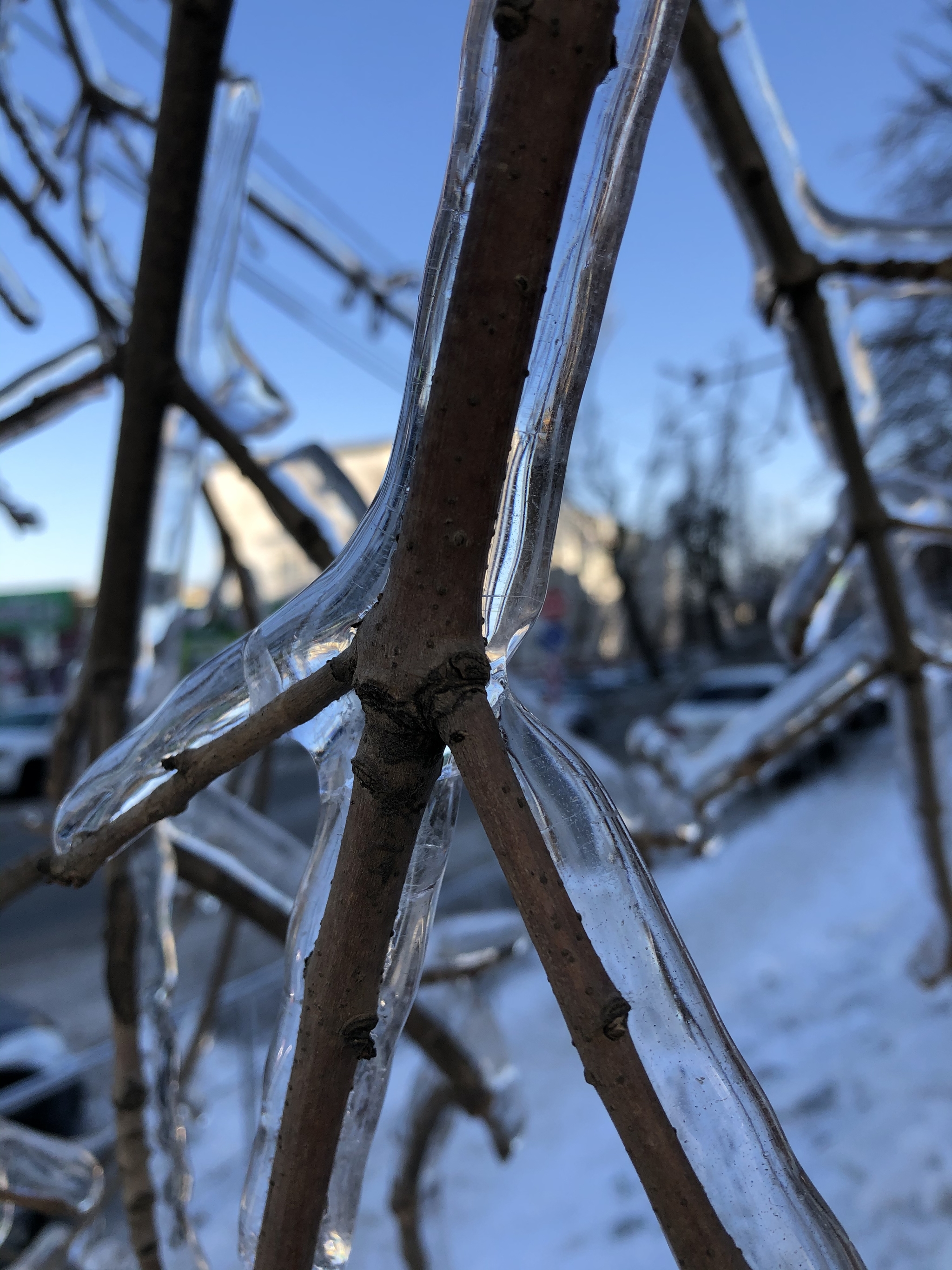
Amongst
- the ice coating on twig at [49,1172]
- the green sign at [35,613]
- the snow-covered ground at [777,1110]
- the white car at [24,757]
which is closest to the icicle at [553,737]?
the ice coating on twig at [49,1172]

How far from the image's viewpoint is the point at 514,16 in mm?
509

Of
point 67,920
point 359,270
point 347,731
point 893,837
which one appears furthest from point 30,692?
point 347,731

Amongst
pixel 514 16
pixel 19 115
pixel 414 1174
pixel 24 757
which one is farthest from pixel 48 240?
pixel 24 757

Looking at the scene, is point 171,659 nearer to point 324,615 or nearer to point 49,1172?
point 49,1172

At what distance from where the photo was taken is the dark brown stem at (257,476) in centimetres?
120

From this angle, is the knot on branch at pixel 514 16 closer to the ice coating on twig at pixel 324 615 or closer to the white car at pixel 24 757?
the ice coating on twig at pixel 324 615

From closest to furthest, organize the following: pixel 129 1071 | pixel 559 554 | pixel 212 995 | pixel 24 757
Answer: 1. pixel 129 1071
2. pixel 212 995
3. pixel 24 757
4. pixel 559 554

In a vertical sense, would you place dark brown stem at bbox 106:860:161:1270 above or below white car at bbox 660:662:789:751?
above

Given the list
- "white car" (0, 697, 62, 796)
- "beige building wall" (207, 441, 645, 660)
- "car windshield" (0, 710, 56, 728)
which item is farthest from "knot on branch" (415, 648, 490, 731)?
"car windshield" (0, 710, 56, 728)

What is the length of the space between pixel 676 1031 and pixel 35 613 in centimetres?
2316

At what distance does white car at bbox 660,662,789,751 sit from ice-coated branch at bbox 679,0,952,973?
7446mm

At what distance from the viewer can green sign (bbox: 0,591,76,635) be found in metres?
21.2

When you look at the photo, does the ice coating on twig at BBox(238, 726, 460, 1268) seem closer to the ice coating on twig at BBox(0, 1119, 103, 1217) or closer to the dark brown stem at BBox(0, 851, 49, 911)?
the dark brown stem at BBox(0, 851, 49, 911)

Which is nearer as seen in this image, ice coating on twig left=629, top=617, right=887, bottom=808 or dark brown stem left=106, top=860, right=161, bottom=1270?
dark brown stem left=106, top=860, right=161, bottom=1270
